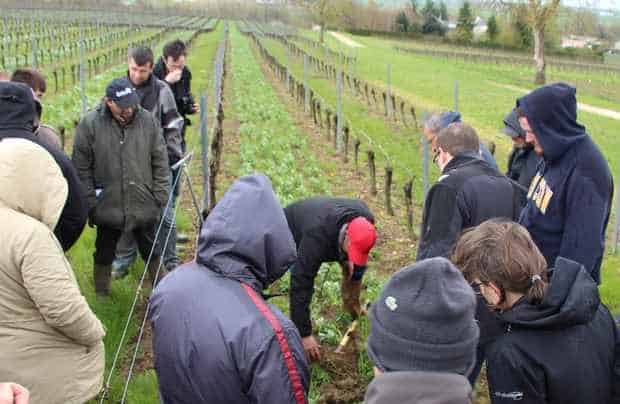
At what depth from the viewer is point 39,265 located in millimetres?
2588

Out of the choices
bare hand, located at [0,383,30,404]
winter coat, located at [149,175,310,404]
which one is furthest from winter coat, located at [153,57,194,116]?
bare hand, located at [0,383,30,404]

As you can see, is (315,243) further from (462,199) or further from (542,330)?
(542,330)

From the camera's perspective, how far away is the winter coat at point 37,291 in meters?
2.58

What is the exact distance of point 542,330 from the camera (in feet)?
7.14

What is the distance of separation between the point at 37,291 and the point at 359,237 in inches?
65.3

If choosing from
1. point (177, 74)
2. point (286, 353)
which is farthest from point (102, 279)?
point (286, 353)

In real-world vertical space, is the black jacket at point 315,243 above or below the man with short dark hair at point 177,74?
below

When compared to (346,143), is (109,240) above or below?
above

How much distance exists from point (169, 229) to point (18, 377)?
2857 mm

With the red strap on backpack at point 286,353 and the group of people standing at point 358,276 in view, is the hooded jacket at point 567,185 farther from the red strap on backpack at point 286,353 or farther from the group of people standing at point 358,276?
the red strap on backpack at point 286,353

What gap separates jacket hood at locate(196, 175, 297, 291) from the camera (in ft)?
7.40

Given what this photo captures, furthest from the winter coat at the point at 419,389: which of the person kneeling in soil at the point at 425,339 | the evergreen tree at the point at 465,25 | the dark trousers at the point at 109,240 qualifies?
the evergreen tree at the point at 465,25

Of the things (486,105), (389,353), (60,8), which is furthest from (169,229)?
(60,8)

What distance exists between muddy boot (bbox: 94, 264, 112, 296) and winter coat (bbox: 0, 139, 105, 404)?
7.34ft
